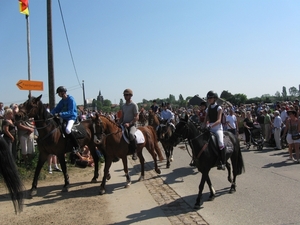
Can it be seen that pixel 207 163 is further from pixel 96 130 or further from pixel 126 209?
pixel 96 130

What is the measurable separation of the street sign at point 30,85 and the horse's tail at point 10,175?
6.06 metres

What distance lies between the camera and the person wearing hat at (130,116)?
837 cm

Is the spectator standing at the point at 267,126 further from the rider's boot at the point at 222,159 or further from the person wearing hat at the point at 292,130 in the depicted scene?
the rider's boot at the point at 222,159

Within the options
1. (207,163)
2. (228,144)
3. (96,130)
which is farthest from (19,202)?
(228,144)

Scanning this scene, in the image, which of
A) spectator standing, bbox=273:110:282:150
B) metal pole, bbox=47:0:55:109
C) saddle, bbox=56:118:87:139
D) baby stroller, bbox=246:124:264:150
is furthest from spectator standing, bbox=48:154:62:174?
spectator standing, bbox=273:110:282:150

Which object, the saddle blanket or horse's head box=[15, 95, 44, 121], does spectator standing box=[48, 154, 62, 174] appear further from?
the saddle blanket

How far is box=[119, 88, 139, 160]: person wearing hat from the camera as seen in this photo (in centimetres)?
837

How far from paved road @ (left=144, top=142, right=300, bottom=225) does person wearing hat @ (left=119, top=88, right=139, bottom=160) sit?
1559mm

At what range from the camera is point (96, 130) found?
7.52 meters

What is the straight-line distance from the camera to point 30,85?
10.0 m

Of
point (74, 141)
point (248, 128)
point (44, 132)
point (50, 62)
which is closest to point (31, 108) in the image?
point (44, 132)

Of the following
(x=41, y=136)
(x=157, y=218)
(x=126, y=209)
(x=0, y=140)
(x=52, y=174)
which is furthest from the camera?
(x=52, y=174)

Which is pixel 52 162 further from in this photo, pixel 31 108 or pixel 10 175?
pixel 10 175

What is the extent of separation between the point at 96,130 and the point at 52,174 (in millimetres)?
3345
